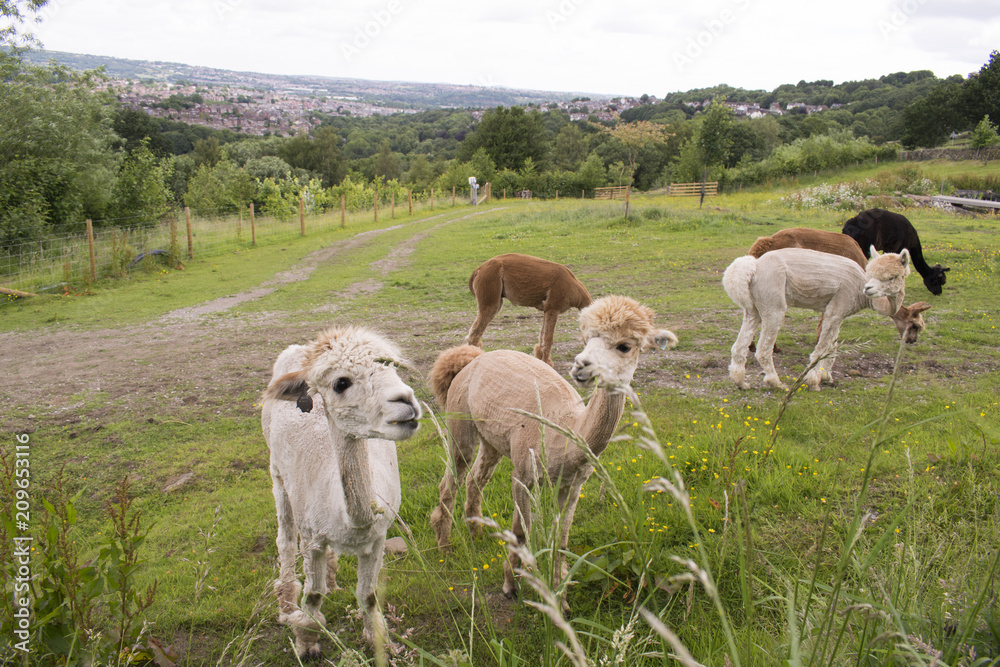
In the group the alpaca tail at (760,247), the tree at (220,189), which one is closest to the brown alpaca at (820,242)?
the alpaca tail at (760,247)

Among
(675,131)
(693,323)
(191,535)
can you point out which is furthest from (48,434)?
(675,131)

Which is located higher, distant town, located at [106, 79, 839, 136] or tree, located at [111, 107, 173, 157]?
distant town, located at [106, 79, 839, 136]

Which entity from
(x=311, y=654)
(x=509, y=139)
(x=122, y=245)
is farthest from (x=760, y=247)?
(x=509, y=139)

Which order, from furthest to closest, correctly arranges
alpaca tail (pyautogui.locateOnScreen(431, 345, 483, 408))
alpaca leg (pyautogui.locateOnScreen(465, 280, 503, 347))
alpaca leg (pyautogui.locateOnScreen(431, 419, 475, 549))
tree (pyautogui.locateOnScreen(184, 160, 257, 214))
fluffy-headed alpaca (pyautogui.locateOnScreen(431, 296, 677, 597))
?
tree (pyautogui.locateOnScreen(184, 160, 257, 214)) < alpaca leg (pyautogui.locateOnScreen(465, 280, 503, 347)) < alpaca tail (pyautogui.locateOnScreen(431, 345, 483, 408)) < alpaca leg (pyautogui.locateOnScreen(431, 419, 475, 549)) < fluffy-headed alpaca (pyautogui.locateOnScreen(431, 296, 677, 597))

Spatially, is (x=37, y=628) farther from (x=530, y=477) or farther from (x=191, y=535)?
(x=530, y=477)

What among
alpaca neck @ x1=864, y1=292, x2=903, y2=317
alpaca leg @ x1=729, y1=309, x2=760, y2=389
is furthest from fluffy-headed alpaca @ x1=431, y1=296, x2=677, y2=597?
alpaca neck @ x1=864, y1=292, x2=903, y2=317

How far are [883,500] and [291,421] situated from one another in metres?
4.40

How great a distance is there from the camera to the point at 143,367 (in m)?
8.71

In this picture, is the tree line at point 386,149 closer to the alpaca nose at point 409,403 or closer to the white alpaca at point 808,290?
the alpaca nose at point 409,403

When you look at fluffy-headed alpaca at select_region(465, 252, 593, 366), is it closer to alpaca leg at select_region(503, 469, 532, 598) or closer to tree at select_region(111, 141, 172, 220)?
alpaca leg at select_region(503, 469, 532, 598)

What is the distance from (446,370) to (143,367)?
6.93 metres

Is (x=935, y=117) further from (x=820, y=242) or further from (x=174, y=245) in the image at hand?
(x=174, y=245)

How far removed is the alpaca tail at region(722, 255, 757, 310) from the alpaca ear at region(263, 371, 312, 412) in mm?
6275

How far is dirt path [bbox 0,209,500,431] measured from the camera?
709 centimetres
